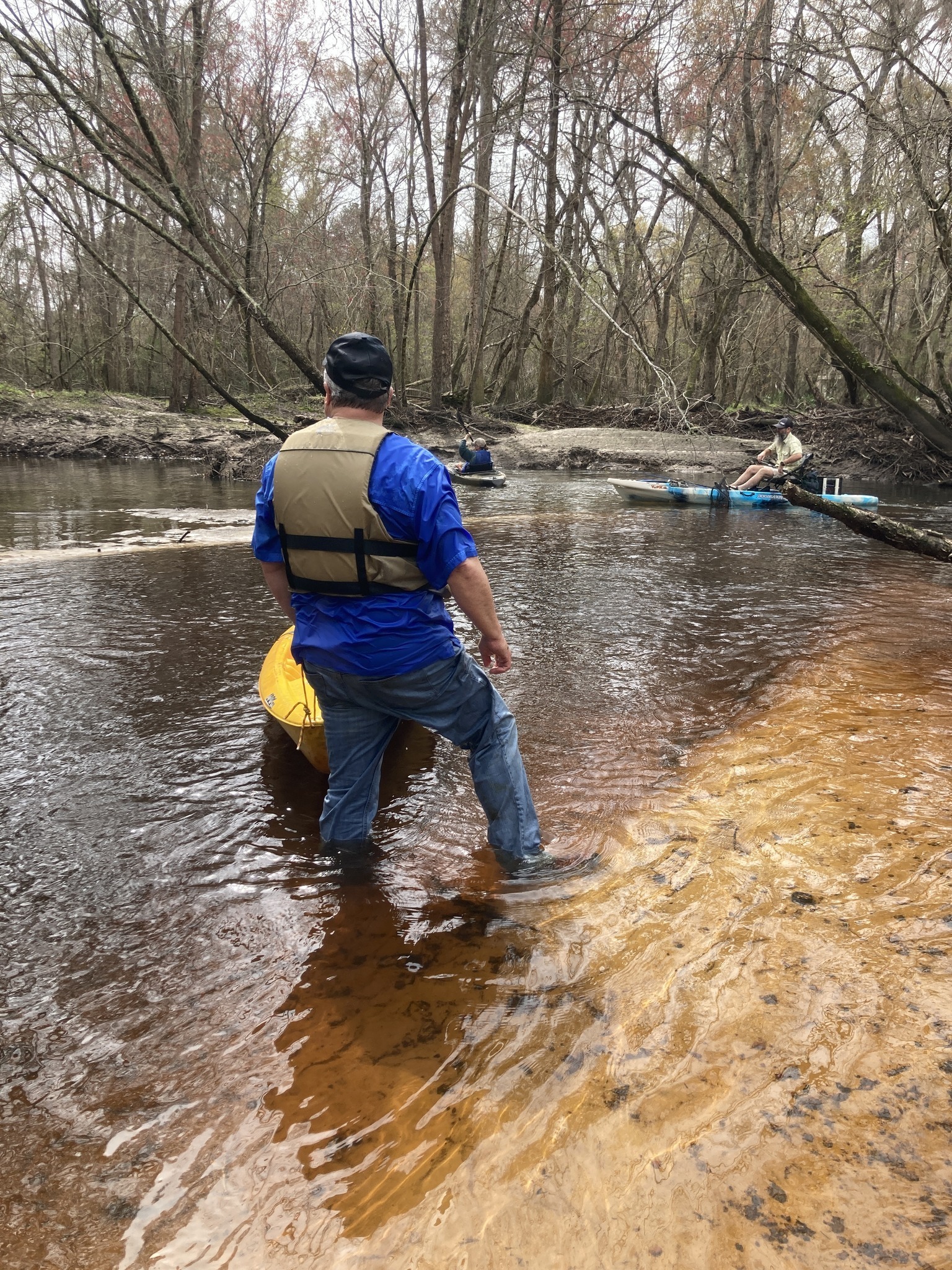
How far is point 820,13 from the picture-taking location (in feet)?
42.1

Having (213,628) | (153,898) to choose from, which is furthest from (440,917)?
(213,628)

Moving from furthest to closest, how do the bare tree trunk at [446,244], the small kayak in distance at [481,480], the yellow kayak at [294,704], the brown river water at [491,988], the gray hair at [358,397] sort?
the bare tree trunk at [446,244]
the small kayak in distance at [481,480]
the yellow kayak at [294,704]
the gray hair at [358,397]
the brown river water at [491,988]

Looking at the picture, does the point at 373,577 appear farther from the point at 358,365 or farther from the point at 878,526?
the point at 878,526

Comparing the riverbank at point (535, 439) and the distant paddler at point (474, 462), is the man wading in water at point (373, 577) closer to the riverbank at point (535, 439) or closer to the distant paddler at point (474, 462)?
the distant paddler at point (474, 462)

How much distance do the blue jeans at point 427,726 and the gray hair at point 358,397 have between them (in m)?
0.96

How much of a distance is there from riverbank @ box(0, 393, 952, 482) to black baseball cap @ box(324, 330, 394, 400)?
17.1 meters

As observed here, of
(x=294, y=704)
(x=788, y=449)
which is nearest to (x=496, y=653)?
(x=294, y=704)

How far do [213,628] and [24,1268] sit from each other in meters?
5.73

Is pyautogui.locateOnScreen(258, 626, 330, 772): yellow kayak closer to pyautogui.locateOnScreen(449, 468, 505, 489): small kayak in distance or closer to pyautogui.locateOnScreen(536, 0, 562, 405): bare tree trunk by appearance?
pyautogui.locateOnScreen(449, 468, 505, 489): small kayak in distance

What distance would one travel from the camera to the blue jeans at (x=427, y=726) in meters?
2.95

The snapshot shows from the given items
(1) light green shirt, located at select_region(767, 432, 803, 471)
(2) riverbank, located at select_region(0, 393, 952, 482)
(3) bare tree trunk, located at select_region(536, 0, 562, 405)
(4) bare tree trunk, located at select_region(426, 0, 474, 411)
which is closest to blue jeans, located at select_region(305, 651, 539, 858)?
(1) light green shirt, located at select_region(767, 432, 803, 471)

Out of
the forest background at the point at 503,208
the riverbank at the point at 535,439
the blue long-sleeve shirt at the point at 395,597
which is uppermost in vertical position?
the forest background at the point at 503,208

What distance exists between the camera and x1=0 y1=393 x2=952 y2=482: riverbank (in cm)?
2061

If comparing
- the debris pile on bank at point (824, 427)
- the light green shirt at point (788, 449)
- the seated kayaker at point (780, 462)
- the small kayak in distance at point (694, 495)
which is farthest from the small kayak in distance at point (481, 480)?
the light green shirt at point (788, 449)
